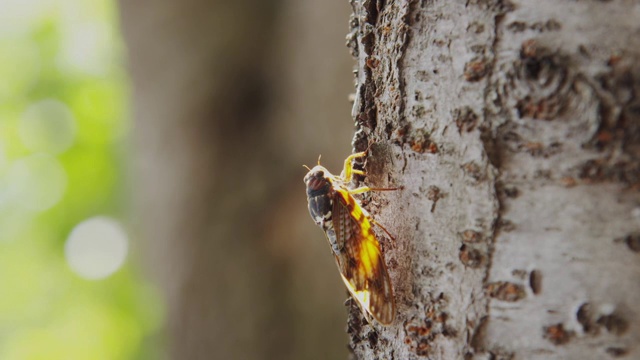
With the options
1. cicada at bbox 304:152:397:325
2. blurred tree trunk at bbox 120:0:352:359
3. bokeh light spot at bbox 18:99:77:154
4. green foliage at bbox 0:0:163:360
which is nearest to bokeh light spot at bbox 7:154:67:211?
green foliage at bbox 0:0:163:360

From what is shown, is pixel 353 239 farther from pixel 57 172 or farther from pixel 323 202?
pixel 57 172

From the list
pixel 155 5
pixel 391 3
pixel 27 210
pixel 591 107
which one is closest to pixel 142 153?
pixel 155 5

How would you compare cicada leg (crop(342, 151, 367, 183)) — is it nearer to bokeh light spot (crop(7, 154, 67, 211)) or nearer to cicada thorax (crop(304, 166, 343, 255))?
cicada thorax (crop(304, 166, 343, 255))

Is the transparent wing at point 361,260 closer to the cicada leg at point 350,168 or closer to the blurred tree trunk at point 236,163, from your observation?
the cicada leg at point 350,168

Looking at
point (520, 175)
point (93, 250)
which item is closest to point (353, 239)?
point (520, 175)

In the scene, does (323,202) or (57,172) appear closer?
(323,202)

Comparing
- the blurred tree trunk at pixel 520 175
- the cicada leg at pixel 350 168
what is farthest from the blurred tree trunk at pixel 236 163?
the blurred tree trunk at pixel 520 175
